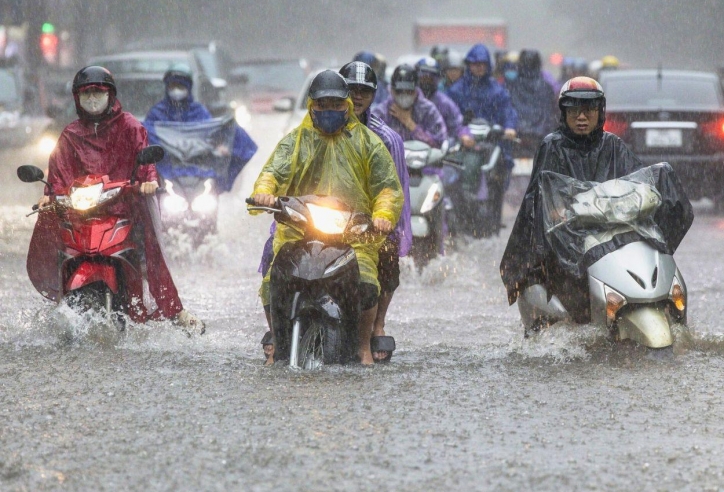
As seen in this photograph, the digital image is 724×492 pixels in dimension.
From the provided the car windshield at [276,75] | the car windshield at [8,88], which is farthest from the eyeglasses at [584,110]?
the car windshield at [8,88]

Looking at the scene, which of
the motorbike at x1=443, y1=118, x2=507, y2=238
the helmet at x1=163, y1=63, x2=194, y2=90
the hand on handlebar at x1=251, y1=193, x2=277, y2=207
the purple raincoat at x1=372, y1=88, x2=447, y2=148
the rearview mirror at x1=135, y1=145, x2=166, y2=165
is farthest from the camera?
the motorbike at x1=443, y1=118, x2=507, y2=238

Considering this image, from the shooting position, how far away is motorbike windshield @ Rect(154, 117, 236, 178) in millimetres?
12328

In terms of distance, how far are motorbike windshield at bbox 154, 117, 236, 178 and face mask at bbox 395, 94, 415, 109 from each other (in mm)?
1821

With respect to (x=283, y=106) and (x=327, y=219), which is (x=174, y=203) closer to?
(x=283, y=106)

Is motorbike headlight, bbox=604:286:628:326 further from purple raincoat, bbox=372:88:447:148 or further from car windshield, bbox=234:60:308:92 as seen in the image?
car windshield, bbox=234:60:308:92

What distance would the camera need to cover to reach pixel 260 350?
813 cm

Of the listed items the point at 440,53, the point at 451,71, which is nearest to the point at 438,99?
the point at 451,71

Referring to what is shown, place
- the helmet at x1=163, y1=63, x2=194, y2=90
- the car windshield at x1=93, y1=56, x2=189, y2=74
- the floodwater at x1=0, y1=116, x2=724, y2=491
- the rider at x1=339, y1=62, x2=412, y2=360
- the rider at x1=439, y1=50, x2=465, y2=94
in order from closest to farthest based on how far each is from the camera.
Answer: the floodwater at x1=0, y1=116, x2=724, y2=491 → the rider at x1=339, y1=62, x2=412, y2=360 → the helmet at x1=163, y1=63, x2=194, y2=90 → the rider at x1=439, y1=50, x2=465, y2=94 → the car windshield at x1=93, y1=56, x2=189, y2=74

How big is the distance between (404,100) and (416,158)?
534mm

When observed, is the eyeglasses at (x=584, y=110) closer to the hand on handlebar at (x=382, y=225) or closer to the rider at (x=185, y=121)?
the hand on handlebar at (x=382, y=225)

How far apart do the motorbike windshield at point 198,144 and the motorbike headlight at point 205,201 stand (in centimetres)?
11

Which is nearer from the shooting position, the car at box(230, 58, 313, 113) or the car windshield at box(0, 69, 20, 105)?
the car at box(230, 58, 313, 113)

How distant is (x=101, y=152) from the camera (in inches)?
335

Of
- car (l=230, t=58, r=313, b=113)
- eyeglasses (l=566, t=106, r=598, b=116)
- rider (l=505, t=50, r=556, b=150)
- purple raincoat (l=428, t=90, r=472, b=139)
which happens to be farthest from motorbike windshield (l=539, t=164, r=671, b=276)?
car (l=230, t=58, r=313, b=113)
